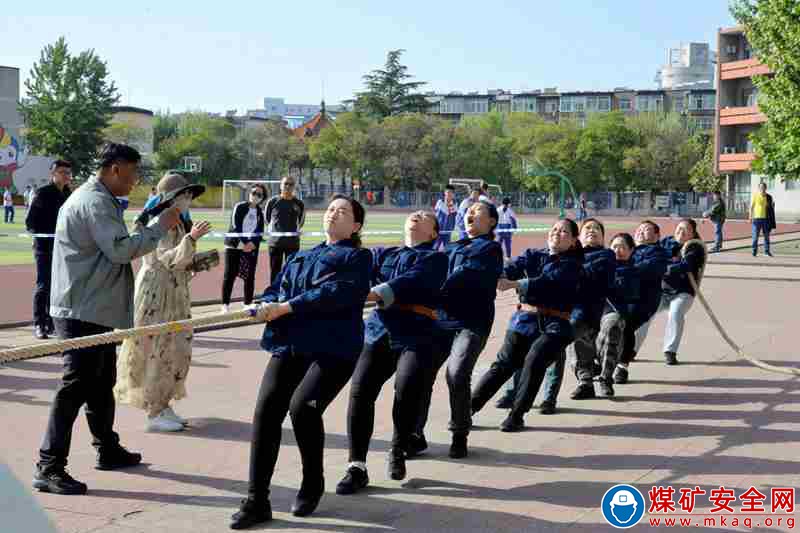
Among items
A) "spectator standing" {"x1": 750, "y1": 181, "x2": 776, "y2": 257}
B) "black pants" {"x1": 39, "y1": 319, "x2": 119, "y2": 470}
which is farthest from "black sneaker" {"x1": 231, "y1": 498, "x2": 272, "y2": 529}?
"spectator standing" {"x1": 750, "y1": 181, "x2": 776, "y2": 257}

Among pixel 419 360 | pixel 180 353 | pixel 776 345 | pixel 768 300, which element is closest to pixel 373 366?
pixel 419 360

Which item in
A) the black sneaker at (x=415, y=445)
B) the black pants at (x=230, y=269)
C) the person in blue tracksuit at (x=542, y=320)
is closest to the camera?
the black sneaker at (x=415, y=445)

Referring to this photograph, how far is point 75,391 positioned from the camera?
6.40 metres

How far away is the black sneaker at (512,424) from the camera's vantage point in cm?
800

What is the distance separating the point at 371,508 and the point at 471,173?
91.2m

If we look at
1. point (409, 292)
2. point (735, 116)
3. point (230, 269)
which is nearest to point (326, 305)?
point (409, 292)

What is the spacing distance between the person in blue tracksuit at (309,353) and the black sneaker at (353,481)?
31cm

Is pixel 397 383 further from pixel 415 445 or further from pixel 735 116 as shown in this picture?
pixel 735 116

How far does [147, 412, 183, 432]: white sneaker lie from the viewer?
7.85 metres

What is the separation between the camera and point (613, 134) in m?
93.9

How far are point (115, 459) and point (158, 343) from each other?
1221 mm

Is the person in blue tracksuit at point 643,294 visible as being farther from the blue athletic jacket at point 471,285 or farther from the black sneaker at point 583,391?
the blue athletic jacket at point 471,285

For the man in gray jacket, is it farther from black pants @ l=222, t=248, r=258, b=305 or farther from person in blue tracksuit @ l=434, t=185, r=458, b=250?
person in blue tracksuit @ l=434, t=185, r=458, b=250
